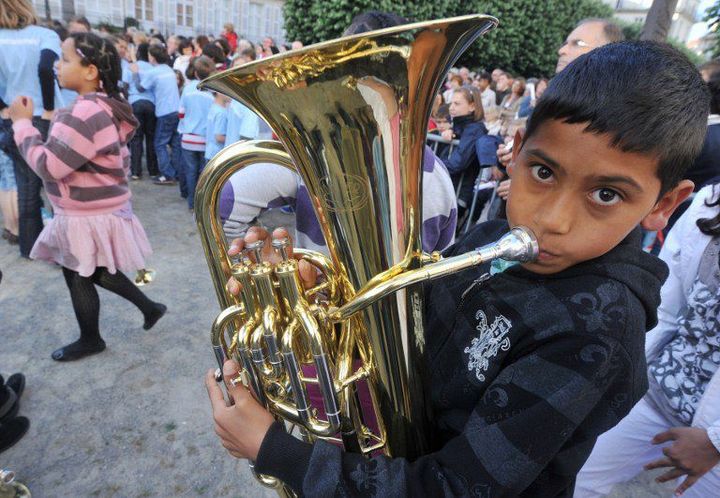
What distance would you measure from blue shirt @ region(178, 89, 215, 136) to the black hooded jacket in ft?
14.7

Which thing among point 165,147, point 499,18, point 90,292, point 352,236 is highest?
point 499,18

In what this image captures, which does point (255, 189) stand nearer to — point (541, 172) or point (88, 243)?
point (541, 172)

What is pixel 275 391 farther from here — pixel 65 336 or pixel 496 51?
pixel 496 51

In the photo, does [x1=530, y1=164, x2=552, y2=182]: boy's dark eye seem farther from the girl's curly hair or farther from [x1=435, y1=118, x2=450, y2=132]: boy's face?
[x1=435, y1=118, x2=450, y2=132]: boy's face

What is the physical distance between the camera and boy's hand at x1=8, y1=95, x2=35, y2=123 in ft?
7.14

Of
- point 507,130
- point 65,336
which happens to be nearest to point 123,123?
point 65,336

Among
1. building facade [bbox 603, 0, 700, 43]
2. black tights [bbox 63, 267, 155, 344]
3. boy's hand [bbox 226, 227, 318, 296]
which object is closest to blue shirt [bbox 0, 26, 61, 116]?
black tights [bbox 63, 267, 155, 344]

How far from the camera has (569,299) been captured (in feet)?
2.60

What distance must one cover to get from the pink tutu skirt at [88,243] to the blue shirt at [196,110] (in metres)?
2.54

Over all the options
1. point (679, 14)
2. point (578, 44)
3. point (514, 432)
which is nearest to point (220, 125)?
point (578, 44)

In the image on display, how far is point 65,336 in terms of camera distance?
2.75 m

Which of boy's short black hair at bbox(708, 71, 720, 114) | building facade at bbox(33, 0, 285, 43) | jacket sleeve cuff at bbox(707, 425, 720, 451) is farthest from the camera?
building facade at bbox(33, 0, 285, 43)

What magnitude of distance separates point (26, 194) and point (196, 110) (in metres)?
1.90

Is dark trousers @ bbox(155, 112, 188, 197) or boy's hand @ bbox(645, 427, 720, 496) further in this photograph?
dark trousers @ bbox(155, 112, 188, 197)
